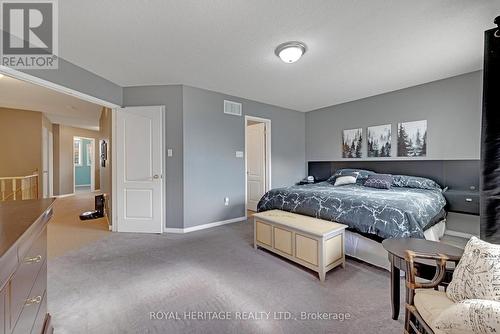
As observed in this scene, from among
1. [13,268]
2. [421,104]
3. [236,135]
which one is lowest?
[13,268]

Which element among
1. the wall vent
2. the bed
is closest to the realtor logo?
the wall vent

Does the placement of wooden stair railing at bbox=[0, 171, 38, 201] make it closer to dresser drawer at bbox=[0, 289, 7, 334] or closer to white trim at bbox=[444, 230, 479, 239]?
dresser drawer at bbox=[0, 289, 7, 334]

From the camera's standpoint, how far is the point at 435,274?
53.5 inches

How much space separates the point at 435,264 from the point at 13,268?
2.14 meters

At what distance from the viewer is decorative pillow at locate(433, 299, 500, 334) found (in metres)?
0.87

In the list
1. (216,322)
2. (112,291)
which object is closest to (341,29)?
(216,322)

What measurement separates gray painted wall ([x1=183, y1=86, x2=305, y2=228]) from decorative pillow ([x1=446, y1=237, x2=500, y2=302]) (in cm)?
329

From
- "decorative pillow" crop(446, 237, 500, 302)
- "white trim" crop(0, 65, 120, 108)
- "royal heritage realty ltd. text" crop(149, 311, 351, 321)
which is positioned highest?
"white trim" crop(0, 65, 120, 108)

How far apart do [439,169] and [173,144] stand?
14.3ft

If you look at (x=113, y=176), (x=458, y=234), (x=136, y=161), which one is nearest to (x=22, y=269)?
(x=136, y=161)

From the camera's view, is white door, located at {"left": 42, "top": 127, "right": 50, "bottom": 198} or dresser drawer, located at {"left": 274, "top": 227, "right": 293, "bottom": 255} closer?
dresser drawer, located at {"left": 274, "top": 227, "right": 293, "bottom": 255}

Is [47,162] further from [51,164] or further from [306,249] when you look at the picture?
[306,249]

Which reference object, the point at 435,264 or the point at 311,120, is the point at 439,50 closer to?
the point at 435,264

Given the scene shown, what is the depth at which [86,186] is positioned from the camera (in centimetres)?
950
